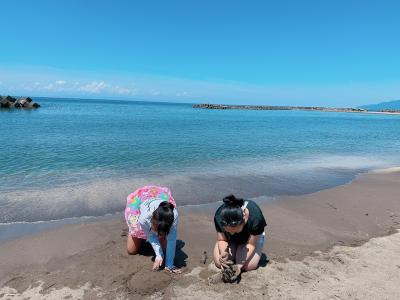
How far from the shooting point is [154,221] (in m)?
4.07

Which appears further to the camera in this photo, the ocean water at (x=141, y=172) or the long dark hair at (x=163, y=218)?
the ocean water at (x=141, y=172)

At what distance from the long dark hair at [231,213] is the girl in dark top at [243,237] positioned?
0.01 meters

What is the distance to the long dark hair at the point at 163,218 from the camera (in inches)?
157

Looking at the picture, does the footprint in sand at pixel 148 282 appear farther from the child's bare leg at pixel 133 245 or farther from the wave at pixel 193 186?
the wave at pixel 193 186

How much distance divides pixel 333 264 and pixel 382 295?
0.83 m

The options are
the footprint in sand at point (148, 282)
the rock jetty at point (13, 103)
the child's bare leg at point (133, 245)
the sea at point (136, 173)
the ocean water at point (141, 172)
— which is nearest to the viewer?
the footprint in sand at point (148, 282)

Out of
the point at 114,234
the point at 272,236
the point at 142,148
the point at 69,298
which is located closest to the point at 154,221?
the point at 69,298

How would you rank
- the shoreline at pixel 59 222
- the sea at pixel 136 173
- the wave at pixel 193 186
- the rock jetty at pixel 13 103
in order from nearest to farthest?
the shoreline at pixel 59 222 → the wave at pixel 193 186 → the sea at pixel 136 173 → the rock jetty at pixel 13 103

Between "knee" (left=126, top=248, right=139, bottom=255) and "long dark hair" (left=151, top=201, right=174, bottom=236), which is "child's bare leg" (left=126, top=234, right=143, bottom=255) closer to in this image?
"knee" (left=126, top=248, right=139, bottom=255)

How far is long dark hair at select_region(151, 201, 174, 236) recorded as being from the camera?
157 inches

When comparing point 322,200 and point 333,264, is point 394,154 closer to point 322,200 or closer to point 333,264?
point 322,200

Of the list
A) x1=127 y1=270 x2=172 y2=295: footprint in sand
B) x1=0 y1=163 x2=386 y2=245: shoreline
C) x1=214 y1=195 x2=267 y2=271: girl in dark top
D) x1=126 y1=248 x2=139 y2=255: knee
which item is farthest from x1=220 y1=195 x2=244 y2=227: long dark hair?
x1=0 y1=163 x2=386 y2=245: shoreline

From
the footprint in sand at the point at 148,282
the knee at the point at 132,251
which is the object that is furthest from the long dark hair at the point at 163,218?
the knee at the point at 132,251

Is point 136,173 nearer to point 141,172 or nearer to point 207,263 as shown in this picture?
point 141,172
